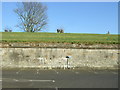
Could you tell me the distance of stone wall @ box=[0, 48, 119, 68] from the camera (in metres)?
16.1

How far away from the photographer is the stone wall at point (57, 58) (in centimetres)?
1614

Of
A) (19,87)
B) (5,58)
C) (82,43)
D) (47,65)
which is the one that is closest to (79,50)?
(82,43)

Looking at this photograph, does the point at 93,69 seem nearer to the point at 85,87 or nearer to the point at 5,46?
the point at 85,87

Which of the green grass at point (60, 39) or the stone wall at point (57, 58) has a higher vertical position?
the green grass at point (60, 39)

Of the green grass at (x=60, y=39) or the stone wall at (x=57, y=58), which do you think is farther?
the green grass at (x=60, y=39)

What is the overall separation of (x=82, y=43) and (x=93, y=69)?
8.00 ft

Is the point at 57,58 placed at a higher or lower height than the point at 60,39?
lower

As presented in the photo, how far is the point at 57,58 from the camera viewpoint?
1642 centimetres

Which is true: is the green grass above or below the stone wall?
above

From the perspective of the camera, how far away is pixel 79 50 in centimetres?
1666

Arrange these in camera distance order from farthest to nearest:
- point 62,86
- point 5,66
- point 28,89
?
point 5,66 → point 62,86 → point 28,89

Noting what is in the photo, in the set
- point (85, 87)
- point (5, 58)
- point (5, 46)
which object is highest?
point (5, 46)

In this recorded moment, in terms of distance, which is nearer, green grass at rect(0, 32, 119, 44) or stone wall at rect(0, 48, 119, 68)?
stone wall at rect(0, 48, 119, 68)

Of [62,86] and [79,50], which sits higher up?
[79,50]
